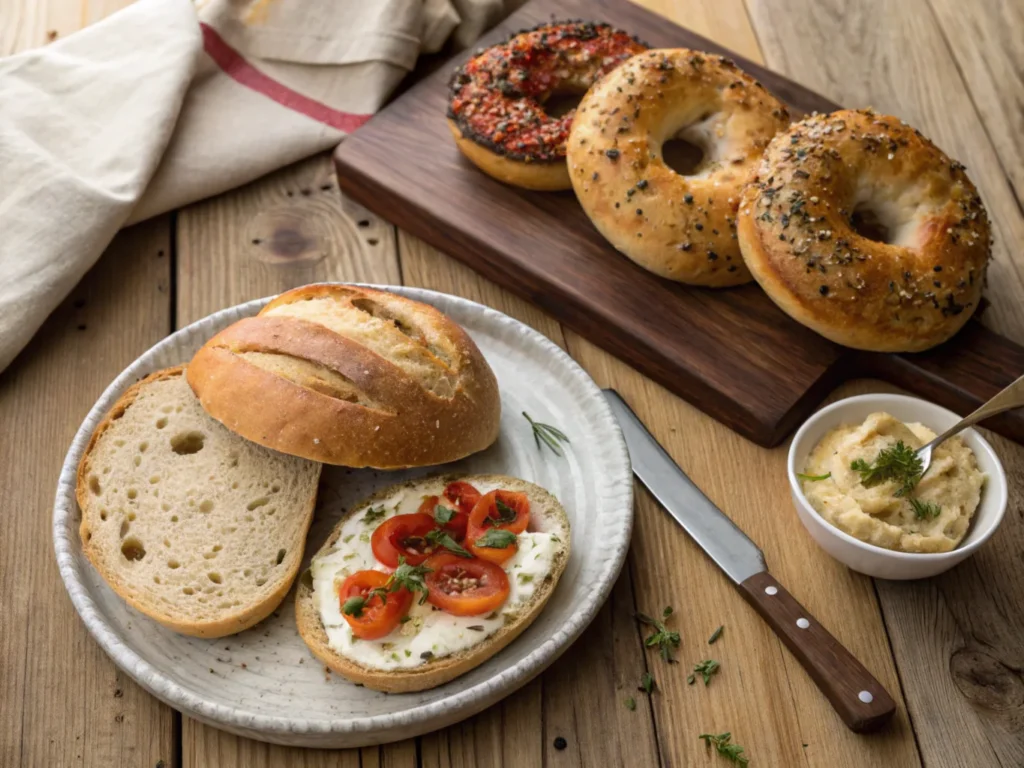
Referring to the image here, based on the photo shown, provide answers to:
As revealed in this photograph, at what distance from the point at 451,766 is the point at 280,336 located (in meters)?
1.11

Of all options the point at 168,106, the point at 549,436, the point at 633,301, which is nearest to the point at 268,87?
the point at 168,106

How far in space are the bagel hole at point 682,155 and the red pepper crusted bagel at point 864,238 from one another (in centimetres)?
39

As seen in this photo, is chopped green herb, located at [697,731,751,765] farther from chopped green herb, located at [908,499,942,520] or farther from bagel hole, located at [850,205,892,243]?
bagel hole, located at [850,205,892,243]

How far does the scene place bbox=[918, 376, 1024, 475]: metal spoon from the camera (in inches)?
98.7

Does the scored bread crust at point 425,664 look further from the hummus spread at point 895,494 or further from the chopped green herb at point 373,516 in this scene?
the hummus spread at point 895,494

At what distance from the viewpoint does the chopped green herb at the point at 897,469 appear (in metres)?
2.51

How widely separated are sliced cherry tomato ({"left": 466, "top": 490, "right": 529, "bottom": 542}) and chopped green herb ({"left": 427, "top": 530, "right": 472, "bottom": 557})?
0.15 ft

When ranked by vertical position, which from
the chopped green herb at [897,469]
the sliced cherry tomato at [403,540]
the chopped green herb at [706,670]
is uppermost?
the chopped green herb at [897,469]

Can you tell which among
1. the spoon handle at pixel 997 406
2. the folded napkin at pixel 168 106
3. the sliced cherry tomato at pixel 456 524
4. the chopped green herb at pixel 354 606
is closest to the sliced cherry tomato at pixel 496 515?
the sliced cherry tomato at pixel 456 524

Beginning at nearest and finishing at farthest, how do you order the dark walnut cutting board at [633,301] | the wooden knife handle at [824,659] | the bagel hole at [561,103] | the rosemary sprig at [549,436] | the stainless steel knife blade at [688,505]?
the wooden knife handle at [824,659] → the stainless steel knife blade at [688,505] → the rosemary sprig at [549,436] → the dark walnut cutting board at [633,301] → the bagel hole at [561,103]

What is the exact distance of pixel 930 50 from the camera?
13.5 ft

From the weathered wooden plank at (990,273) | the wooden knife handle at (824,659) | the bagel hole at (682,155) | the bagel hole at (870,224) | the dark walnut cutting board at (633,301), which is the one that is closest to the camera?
the wooden knife handle at (824,659)

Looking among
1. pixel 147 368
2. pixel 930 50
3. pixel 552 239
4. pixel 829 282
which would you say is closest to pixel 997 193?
pixel 930 50

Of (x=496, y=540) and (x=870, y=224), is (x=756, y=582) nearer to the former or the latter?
(x=496, y=540)
